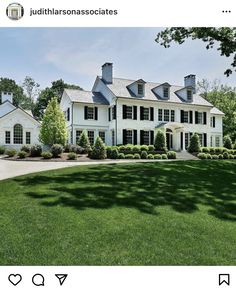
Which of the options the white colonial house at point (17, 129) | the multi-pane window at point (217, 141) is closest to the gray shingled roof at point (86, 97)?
the white colonial house at point (17, 129)

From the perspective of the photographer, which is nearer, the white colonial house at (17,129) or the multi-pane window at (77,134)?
the white colonial house at (17,129)

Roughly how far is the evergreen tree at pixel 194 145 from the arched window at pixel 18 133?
1569 cm

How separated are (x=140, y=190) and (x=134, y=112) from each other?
22.3 m

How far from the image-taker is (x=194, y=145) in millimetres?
30172

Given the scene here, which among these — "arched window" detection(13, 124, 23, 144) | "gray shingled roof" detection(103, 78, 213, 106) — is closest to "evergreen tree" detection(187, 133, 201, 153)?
"gray shingled roof" detection(103, 78, 213, 106)

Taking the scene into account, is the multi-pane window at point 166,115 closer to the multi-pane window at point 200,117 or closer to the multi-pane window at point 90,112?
the multi-pane window at point 200,117

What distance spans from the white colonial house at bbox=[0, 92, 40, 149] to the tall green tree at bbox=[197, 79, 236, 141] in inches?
916

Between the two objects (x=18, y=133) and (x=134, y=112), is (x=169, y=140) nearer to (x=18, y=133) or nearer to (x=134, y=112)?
(x=134, y=112)

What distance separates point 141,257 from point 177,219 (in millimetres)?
1918

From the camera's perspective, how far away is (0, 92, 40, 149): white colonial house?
29047 millimetres

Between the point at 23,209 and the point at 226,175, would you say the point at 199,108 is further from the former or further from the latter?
the point at 23,209
